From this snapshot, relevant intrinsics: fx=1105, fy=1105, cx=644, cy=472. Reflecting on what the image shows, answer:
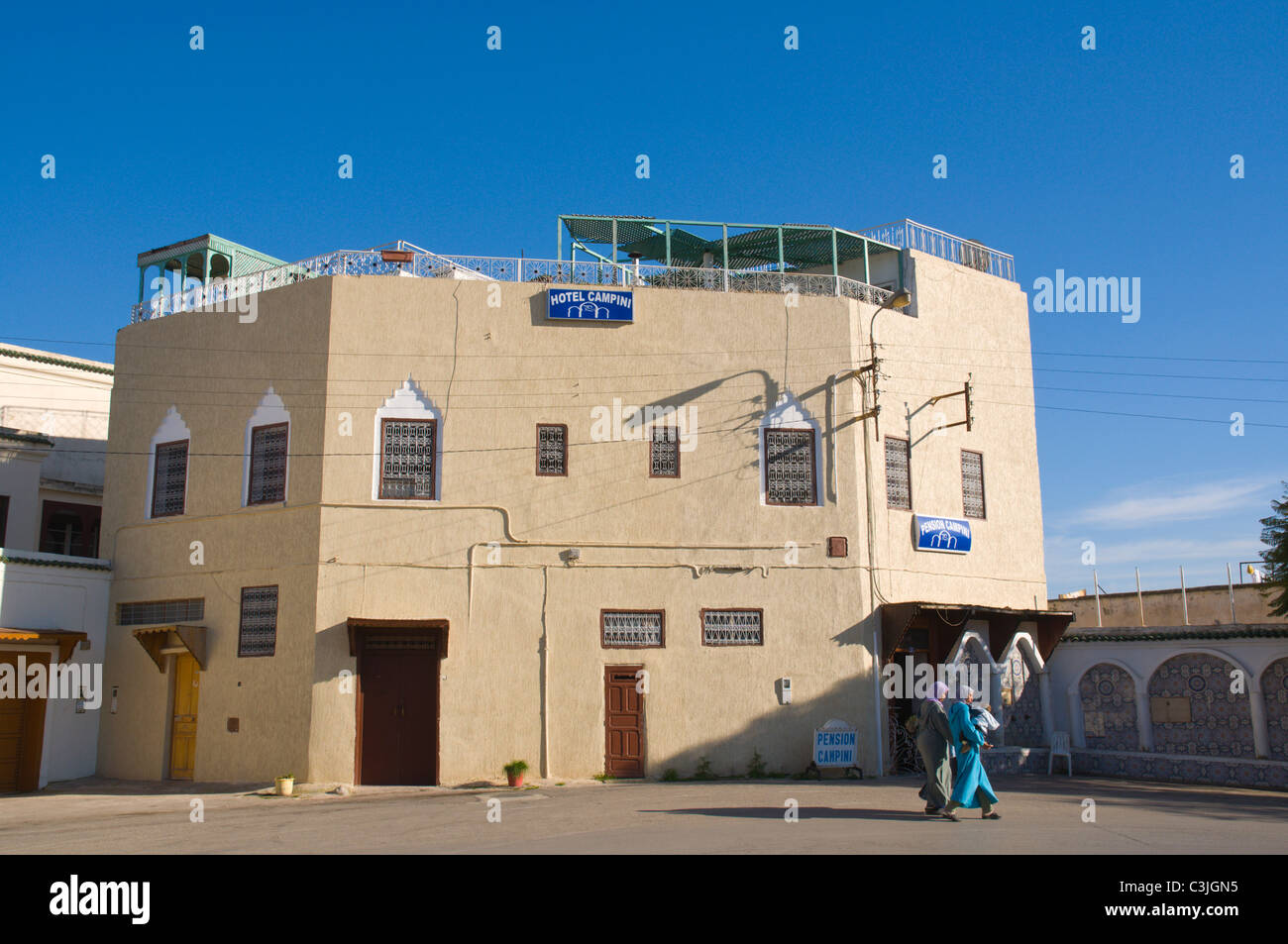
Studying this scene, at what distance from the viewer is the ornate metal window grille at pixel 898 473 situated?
2009 centimetres

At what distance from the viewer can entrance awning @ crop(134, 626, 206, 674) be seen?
1862 centimetres

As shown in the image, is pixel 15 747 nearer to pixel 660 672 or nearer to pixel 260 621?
pixel 260 621

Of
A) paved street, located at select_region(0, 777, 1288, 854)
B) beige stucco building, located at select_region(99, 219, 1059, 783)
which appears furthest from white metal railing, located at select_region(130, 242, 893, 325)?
paved street, located at select_region(0, 777, 1288, 854)

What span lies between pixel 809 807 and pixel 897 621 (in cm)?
576

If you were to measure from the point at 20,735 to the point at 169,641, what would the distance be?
114 inches

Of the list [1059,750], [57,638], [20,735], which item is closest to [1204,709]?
[1059,750]

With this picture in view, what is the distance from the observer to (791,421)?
19.7 meters

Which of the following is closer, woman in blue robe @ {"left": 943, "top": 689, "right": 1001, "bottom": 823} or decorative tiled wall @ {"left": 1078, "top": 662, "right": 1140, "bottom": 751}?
woman in blue robe @ {"left": 943, "top": 689, "right": 1001, "bottom": 823}

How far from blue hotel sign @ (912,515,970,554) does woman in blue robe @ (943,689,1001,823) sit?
736 cm

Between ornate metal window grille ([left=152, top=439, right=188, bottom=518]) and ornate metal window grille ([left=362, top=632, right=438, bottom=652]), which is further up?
ornate metal window grille ([left=152, top=439, right=188, bottom=518])

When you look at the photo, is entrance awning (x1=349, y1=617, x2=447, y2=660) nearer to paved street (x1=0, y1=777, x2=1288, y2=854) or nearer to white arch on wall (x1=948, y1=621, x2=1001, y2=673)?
paved street (x1=0, y1=777, x2=1288, y2=854)

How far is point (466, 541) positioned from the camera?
60.5ft

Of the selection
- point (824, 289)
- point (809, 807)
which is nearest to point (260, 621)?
point (809, 807)

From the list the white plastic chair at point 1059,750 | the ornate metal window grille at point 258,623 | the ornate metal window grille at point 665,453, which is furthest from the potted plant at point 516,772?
the white plastic chair at point 1059,750
